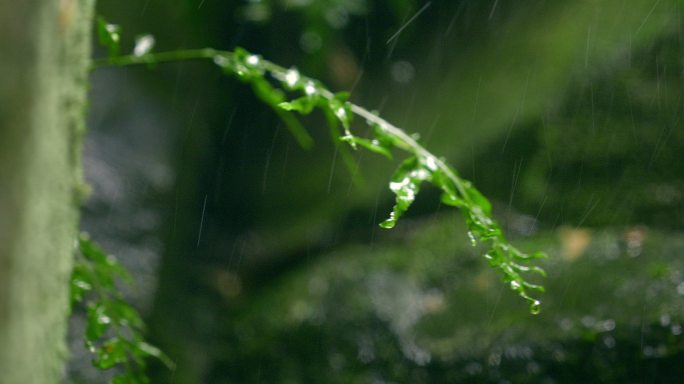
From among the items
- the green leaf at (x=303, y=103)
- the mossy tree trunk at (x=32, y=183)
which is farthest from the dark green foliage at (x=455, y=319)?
the mossy tree trunk at (x=32, y=183)

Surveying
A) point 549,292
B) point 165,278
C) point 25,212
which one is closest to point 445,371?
point 549,292

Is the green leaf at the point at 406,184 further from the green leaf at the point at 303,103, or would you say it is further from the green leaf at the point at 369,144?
the green leaf at the point at 303,103

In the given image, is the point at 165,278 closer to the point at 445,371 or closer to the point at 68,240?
the point at 445,371

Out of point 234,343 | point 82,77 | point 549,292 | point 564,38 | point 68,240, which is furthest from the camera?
point 234,343

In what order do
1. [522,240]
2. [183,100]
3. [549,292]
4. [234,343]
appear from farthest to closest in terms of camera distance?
[183,100], [234,343], [522,240], [549,292]

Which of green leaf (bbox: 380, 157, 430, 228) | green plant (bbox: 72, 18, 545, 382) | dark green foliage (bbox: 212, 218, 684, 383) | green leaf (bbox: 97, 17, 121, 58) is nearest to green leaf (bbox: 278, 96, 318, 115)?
green plant (bbox: 72, 18, 545, 382)
